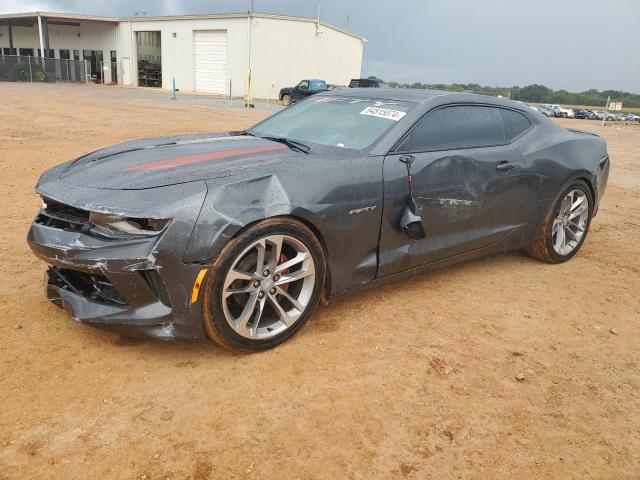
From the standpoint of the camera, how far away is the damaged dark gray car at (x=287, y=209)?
8.37 ft

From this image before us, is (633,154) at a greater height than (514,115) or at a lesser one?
lesser

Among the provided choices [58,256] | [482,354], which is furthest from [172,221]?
[482,354]

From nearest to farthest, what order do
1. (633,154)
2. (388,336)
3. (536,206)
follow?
(388,336), (536,206), (633,154)

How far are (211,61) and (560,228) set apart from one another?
33.9 metres

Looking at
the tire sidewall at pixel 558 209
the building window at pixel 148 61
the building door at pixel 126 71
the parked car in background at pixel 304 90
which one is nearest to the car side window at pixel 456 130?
the tire sidewall at pixel 558 209

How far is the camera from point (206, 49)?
3491 centimetres

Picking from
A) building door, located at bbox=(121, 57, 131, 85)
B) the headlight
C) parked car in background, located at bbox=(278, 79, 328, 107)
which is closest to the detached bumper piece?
the headlight

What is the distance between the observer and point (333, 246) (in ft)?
10.00

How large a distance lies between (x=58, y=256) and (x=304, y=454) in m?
1.57

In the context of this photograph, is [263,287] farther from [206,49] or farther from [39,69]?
[39,69]

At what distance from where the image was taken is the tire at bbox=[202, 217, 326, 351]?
8.64 feet

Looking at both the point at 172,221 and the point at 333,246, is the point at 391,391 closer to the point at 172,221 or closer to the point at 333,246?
the point at 333,246

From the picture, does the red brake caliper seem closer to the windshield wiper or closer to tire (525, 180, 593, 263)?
the windshield wiper

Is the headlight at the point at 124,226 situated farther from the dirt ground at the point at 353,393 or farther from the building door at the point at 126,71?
the building door at the point at 126,71
